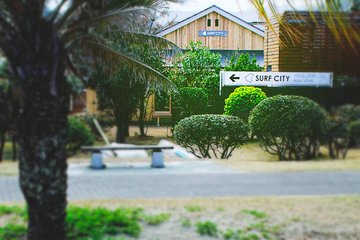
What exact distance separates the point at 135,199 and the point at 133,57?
89 centimetres

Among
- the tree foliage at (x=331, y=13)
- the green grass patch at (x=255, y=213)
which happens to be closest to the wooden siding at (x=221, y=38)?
the tree foliage at (x=331, y=13)

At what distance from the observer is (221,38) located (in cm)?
342

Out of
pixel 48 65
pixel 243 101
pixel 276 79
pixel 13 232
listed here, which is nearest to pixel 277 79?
pixel 276 79

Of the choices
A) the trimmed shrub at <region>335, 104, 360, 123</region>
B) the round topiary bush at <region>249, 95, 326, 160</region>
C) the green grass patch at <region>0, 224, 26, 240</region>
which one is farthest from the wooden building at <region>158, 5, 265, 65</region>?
the green grass patch at <region>0, 224, 26, 240</region>

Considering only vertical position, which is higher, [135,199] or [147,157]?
[147,157]

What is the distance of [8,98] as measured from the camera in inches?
129

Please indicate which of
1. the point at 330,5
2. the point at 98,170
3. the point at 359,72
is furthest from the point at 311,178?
the point at 330,5

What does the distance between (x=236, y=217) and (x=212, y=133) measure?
0.60 metres

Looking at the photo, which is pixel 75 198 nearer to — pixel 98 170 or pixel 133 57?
pixel 98 170

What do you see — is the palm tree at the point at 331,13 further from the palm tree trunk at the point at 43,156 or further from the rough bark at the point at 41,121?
the palm tree trunk at the point at 43,156

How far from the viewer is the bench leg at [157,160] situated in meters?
3.55

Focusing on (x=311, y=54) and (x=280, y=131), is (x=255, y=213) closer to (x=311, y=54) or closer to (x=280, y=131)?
(x=280, y=131)

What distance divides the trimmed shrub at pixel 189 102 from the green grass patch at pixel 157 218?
27.3 inches

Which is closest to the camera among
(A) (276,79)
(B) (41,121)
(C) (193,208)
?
(B) (41,121)
